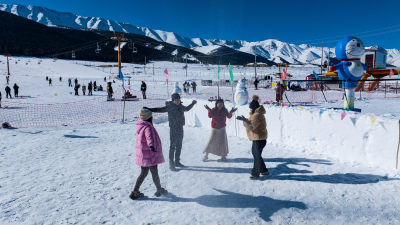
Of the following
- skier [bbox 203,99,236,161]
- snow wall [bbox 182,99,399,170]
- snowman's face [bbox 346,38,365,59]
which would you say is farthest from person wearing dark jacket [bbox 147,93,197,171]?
snowman's face [bbox 346,38,365,59]

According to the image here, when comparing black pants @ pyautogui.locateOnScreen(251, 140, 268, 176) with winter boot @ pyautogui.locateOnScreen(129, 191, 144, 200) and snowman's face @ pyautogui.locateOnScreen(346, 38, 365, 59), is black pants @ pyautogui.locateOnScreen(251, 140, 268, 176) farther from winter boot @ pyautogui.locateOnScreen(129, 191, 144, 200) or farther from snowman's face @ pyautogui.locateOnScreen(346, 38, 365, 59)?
snowman's face @ pyautogui.locateOnScreen(346, 38, 365, 59)

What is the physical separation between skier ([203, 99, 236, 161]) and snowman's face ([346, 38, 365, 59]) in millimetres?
6924

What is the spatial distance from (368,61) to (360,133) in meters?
33.1

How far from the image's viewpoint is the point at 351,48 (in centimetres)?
1023

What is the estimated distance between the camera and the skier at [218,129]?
19.8 ft

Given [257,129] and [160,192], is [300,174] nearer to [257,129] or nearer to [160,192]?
[257,129]

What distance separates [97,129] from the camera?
10406 mm

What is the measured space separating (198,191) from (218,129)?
1.88 meters

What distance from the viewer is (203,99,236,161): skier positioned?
6047 mm

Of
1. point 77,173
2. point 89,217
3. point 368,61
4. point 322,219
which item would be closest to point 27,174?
point 77,173

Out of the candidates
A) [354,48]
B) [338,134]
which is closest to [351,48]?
[354,48]

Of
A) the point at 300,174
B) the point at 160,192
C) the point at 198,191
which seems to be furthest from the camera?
the point at 300,174

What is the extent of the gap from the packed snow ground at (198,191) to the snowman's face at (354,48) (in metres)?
5.87

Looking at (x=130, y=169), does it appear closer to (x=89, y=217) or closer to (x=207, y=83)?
(x=89, y=217)
